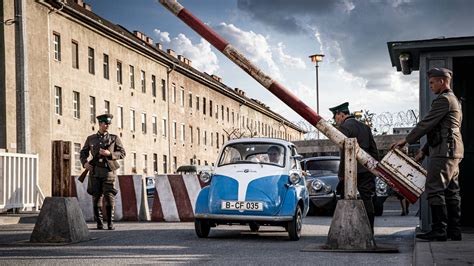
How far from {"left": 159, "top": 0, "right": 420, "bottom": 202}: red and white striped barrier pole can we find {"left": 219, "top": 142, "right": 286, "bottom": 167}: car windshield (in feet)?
4.67

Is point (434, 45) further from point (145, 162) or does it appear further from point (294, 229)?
point (145, 162)

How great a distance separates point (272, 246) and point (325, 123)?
1.92 meters

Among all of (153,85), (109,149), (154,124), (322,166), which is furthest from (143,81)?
(109,149)

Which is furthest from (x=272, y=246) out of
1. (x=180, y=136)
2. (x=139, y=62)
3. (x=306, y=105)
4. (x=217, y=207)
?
(x=180, y=136)

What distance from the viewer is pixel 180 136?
59156 millimetres

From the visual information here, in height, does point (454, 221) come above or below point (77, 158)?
below

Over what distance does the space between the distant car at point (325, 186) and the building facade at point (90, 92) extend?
8817 mm

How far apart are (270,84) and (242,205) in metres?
1.90

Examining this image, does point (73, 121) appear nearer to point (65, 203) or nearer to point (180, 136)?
point (180, 136)

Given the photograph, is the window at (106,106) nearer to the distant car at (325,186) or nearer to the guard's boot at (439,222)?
the distant car at (325,186)

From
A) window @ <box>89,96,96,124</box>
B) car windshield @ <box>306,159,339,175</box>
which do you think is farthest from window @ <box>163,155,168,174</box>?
car windshield @ <box>306,159,339,175</box>

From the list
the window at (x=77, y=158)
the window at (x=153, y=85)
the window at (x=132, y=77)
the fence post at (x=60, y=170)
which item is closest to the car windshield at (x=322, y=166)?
the fence post at (x=60, y=170)

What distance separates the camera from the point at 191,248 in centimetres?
944

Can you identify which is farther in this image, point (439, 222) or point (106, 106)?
point (106, 106)
